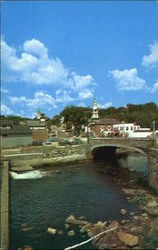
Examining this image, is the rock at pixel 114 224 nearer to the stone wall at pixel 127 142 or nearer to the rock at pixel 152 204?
the rock at pixel 152 204

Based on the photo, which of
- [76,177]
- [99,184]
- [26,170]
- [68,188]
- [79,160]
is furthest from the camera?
[79,160]

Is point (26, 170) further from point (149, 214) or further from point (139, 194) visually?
point (149, 214)

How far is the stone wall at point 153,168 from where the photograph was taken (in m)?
34.0

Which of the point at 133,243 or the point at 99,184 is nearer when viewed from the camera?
the point at 133,243

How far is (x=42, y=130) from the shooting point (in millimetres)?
91688

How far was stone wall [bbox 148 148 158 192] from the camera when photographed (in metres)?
34.0

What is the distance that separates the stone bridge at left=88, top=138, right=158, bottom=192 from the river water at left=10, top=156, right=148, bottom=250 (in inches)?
178

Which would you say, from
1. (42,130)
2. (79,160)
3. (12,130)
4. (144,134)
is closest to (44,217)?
(79,160)

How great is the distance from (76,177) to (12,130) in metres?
31.2

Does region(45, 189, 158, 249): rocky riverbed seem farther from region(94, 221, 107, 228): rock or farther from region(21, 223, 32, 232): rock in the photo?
region(21, 223, 32, 232): rock

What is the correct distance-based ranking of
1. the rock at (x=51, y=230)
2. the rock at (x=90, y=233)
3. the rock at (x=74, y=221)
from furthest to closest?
the rock at (x=74, y=221) < the rock at (x=51, y=230) < the rock at (x=90, y=233)

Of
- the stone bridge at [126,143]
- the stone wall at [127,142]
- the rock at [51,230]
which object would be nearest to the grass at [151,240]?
the rock at [51,230]

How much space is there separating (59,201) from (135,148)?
19998 mm

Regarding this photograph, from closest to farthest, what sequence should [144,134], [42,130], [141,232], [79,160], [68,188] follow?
[141,232] < [68,188] < [79,160] < [144,134] < [42,130]
